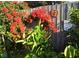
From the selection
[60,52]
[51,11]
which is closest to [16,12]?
[51,11]

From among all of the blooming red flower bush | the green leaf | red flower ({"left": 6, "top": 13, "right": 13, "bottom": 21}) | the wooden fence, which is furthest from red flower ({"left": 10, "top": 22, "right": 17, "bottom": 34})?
the green leaf

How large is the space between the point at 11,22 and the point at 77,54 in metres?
1.69

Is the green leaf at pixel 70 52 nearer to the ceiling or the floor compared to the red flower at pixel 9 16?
nearer to the floor

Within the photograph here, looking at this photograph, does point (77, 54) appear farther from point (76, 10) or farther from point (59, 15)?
point (59, 15)

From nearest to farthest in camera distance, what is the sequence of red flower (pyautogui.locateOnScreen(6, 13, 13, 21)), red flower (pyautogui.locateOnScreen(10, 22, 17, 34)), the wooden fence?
red flower (pyautogui.locateOnScreen(10, 22, 17, 34))
red flower (pyautogui.locateOnScreen(6, 13, 13, 21))
the wooden fence

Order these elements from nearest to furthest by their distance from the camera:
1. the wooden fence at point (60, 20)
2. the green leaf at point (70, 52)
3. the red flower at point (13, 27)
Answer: the green leaf at point (70, 52), the red flower at point (13, 27), the wooden fence at point (60, 20)

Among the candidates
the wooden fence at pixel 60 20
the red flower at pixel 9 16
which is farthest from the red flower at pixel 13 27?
the wooden fence at pixel 60 20

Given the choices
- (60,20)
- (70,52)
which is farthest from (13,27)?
(60,20)

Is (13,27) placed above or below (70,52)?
above

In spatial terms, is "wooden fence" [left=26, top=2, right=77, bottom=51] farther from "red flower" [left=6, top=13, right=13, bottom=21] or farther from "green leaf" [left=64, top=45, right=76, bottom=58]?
"red flower" [left=6, top=13, right=13, bottom=21]

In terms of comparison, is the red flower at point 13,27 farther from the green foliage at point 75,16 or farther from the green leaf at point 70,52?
the green foliage at point 75,16

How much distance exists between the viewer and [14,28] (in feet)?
19.2

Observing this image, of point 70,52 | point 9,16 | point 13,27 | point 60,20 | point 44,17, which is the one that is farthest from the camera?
point 60,20

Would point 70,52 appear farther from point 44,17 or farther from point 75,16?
point 44,17
